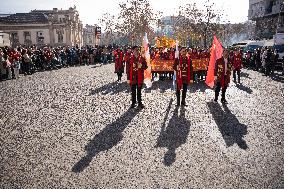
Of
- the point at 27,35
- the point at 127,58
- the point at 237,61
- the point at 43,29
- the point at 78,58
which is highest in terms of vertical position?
the point at 43,29

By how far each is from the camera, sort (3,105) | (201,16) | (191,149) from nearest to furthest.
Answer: (191,149), (3,105), (201,16)

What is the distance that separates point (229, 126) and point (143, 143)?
8.89ft

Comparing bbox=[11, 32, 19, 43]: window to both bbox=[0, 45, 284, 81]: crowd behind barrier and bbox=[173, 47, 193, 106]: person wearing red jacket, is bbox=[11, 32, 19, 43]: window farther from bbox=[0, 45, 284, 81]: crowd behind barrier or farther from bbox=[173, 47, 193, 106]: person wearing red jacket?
bbox=[173, 47, 193, 106]: person wearing red jacket

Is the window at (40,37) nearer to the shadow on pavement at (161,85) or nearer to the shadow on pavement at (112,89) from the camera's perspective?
the shadow on pavement at (112,89)

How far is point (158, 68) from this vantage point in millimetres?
17484

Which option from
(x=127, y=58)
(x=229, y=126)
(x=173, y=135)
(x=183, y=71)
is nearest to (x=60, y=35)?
(x=127, y=58)

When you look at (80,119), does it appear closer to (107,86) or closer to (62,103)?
(62,103)

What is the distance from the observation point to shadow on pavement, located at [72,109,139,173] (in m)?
6.00

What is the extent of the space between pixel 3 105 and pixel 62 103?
7.47 ft

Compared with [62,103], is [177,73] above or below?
above

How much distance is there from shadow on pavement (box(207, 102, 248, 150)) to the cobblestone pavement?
0.02 m

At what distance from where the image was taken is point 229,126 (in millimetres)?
8328

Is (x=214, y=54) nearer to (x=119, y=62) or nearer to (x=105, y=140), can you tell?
(x=105, y=140)

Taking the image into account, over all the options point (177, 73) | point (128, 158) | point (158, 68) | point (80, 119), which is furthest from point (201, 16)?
point (128, 158)
